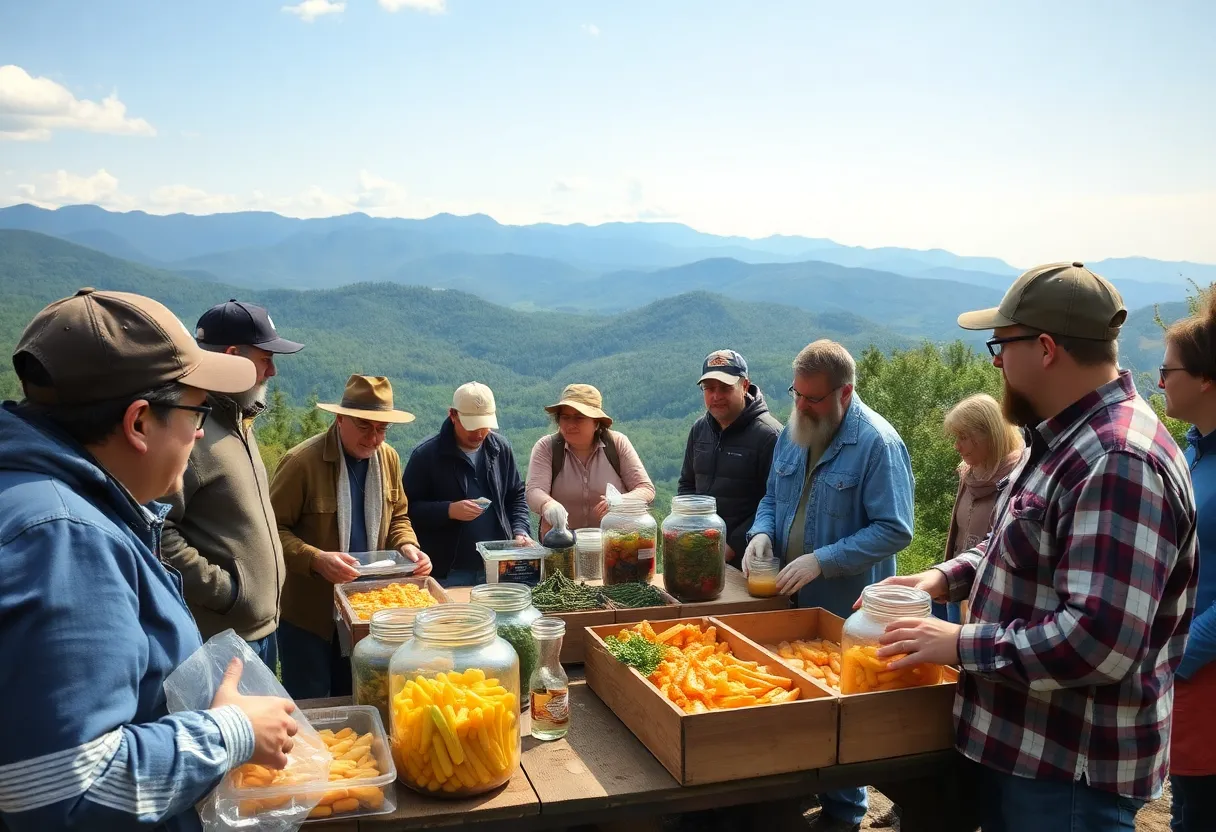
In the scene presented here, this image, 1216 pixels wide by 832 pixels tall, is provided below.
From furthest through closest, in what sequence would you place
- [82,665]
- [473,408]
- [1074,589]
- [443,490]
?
1. [443,490]
2. [473,408]
3. [1074,589]
4. [82,665]

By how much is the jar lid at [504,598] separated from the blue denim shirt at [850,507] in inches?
57.9

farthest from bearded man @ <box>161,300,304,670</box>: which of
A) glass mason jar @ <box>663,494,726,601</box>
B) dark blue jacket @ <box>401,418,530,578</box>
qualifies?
glass mason jar @ <box>663,494,726,601</box>

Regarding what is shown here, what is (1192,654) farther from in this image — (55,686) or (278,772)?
(55,686)

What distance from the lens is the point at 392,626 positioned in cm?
247

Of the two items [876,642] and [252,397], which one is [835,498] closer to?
[876,642]

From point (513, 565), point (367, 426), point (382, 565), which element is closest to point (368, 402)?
point (367, 426)

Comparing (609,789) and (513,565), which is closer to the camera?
(609,789)

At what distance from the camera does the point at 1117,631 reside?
78.5 inches

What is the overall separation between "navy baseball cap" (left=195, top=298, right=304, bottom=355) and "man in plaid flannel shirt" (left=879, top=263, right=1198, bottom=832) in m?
2.85

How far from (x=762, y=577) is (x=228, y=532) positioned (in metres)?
2.19

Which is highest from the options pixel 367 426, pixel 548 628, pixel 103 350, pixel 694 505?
pixel 103 350

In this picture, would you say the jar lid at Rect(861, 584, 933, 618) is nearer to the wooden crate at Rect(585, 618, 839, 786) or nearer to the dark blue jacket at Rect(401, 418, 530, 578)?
the wooden crate at Rect(585, 618, 839, 786)

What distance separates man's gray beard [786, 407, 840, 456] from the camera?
386 cm

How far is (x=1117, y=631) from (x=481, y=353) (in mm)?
91500
